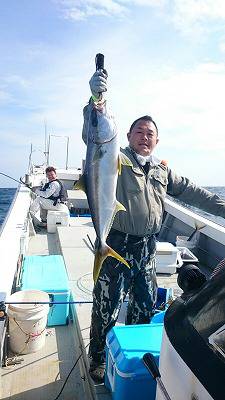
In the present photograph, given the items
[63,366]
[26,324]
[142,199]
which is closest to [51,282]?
[26,324]

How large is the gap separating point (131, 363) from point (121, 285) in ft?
2.25

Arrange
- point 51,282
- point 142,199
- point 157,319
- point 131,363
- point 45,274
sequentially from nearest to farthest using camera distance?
point 131,363 → point 142,199 → point 157,319 → point 51,282 → point 45,274

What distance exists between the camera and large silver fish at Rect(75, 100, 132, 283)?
2297 millimetres

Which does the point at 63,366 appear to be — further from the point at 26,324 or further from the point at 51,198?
the point at 51,198

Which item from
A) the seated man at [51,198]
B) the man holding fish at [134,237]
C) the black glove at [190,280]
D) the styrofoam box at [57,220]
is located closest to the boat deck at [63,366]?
the man holding fish at [134,237]

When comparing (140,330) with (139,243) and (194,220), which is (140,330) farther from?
(194,220)

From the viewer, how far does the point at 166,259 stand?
5840 mm

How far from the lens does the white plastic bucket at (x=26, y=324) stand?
11.7 ft

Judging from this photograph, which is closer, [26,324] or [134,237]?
[134,237]

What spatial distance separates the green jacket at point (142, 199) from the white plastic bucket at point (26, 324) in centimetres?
133

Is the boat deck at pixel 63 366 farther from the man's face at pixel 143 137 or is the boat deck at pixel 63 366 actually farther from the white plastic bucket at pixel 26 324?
the man's face at pixel 143 137

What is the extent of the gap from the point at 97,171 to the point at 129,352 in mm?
1325

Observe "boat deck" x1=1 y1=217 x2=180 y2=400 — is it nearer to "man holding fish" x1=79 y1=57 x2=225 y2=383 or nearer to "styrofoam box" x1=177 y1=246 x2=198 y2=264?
"man holding fish" x1=79 y1=57 x2=225 y2=383

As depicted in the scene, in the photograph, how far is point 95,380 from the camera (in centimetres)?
309
